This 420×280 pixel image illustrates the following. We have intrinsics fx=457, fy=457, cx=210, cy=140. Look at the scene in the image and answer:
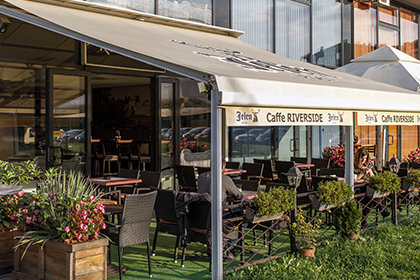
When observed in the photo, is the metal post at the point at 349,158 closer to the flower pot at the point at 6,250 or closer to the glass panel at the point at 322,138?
the flower pot at the point at 6,250

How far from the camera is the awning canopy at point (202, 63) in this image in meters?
4.20

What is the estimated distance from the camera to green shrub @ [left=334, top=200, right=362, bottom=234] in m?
5.63

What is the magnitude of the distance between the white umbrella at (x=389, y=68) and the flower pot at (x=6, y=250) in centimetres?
706

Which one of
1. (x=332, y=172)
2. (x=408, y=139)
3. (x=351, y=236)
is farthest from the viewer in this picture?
(x=408, y=139)

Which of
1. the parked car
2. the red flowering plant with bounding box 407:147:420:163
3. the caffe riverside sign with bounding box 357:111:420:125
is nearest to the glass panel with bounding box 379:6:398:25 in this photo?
the red flowering plant with bounding box 407:147:420:163

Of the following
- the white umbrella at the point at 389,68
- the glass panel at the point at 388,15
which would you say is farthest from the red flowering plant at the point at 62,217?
the glass panel at the point at 388,15

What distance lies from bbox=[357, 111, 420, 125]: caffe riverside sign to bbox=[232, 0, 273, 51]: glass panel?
474 centimetres

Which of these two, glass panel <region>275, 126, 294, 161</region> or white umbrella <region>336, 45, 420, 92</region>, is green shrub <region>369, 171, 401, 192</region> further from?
glass panel <region>275, 126, 294, 161</region>

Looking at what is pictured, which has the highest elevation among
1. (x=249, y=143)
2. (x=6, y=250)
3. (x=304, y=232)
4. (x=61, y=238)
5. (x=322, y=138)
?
(x=322, y=138)

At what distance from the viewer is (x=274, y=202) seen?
189 inches

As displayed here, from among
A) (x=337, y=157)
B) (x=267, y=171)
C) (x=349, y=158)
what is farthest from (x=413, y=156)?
(x=349, y=158)

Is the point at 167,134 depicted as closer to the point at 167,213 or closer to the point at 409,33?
the point at 167,213

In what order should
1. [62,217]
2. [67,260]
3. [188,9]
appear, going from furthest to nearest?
[188,9] → [62,217] → [67,260]

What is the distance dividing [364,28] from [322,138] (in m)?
4.18
